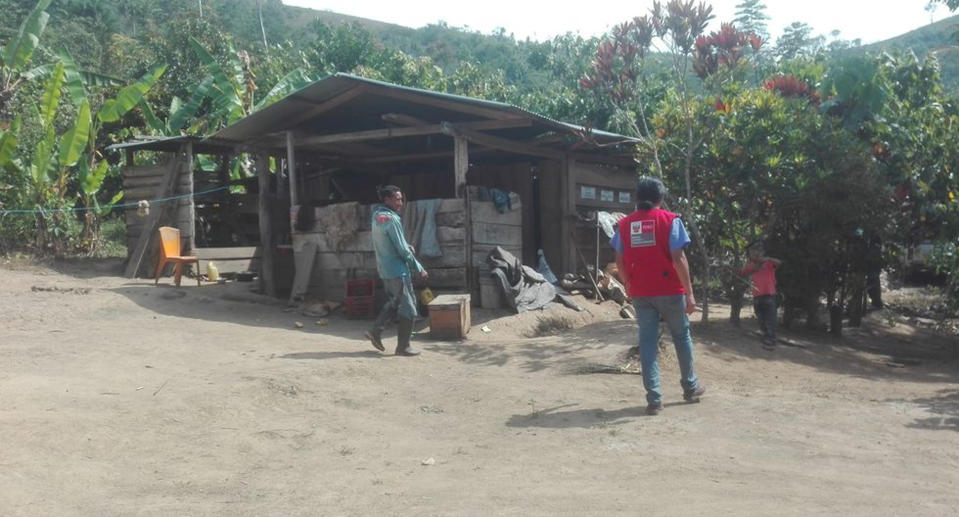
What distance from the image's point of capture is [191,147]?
1388cm

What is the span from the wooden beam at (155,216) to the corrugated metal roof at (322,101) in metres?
2.54

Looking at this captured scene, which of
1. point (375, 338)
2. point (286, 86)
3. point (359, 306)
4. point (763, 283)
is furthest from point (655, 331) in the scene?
point (286, 86)

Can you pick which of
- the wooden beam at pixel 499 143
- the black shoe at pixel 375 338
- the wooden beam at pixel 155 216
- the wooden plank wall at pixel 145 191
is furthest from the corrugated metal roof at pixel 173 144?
the black shoe at pixel 375 338

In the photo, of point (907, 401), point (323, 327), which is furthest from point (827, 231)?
point (323, 327)

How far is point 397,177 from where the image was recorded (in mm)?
14414

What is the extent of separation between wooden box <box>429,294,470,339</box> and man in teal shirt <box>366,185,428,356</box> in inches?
51.8

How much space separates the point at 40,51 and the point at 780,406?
2216 cm

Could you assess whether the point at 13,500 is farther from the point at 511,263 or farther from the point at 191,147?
the point at 191,147

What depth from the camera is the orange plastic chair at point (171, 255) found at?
39.3ft

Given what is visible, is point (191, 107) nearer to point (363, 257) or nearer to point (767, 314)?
point (363, 257)

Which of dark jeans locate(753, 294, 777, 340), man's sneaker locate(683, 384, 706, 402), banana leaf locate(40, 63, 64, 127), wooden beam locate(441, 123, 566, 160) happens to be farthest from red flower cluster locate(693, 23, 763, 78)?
banana leaf locate(40, 63, 64, 127)

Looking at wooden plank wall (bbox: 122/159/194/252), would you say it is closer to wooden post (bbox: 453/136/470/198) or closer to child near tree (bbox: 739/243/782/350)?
wooden post (bbox: 453/136/470/198)

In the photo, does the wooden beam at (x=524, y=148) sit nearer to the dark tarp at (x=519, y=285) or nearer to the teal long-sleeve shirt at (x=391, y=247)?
the dark tarp at (x=519, y=285)

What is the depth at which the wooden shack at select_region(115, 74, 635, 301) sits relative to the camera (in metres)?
10.5
